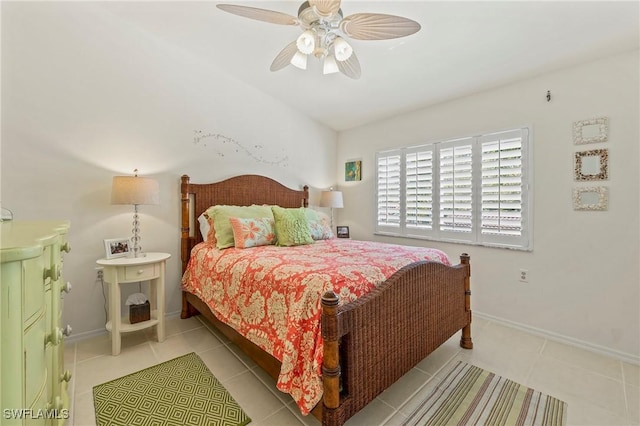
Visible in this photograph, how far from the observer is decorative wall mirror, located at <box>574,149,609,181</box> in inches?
91.7

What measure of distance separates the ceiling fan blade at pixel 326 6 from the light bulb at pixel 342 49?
0.21 meters

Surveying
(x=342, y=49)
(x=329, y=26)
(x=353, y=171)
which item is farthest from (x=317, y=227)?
(x=329, y=26)

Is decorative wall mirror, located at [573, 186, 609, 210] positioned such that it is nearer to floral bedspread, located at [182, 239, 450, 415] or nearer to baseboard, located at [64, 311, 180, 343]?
floral bedspread, located at [182, 239, 450, 415]

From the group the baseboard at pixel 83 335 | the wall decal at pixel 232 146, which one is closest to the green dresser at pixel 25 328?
the baseboard at pixel 83 335

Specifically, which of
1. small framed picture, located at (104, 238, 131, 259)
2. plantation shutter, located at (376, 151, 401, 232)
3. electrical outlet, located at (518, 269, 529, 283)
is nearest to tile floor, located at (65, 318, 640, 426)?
electrical outlet, located at (518, 269, 529, 283)

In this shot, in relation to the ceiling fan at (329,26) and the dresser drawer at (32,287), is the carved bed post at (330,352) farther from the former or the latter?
the ceiling fan at (329,26)

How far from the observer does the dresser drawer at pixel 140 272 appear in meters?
2.34

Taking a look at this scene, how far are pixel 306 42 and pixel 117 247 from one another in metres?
2.38

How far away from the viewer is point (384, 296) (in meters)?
1.62

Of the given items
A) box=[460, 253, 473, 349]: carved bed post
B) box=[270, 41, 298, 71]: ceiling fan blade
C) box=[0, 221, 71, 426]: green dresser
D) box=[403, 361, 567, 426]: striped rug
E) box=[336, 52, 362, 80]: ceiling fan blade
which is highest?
box=[270, 41, 298, 71]: ceiling fan blade

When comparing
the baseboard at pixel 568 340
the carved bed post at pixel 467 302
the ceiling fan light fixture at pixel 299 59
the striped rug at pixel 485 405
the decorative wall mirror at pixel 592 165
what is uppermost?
the ceiling fan light fixture at pixel 299 59

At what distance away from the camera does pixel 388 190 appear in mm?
3930

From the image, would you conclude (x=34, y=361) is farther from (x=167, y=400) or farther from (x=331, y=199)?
(x=331, y=199)

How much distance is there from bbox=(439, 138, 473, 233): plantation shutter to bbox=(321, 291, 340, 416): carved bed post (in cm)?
240
